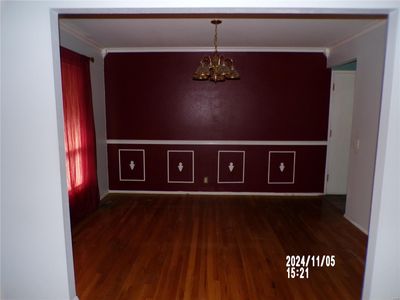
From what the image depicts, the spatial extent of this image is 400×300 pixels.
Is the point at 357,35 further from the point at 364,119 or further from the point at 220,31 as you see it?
the point at 220,31

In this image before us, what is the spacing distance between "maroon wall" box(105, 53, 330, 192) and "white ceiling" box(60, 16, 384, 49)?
39 cm

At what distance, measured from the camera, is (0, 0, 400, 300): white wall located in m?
1.78

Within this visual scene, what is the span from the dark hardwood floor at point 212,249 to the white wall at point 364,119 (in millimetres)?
355

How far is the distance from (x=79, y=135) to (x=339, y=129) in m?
4.47

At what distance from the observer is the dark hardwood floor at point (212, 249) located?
253cm

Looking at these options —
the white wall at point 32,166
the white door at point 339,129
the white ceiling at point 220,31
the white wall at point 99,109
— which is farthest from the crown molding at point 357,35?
the white wall at point 99,109

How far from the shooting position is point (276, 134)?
5164 mm

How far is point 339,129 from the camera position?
5.11 m

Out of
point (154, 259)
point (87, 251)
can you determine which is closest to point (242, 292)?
point (154, 259)

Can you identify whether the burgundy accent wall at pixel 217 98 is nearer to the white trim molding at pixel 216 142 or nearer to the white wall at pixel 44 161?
the white trim molding at pixel 216 142

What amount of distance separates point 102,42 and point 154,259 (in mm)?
3495
